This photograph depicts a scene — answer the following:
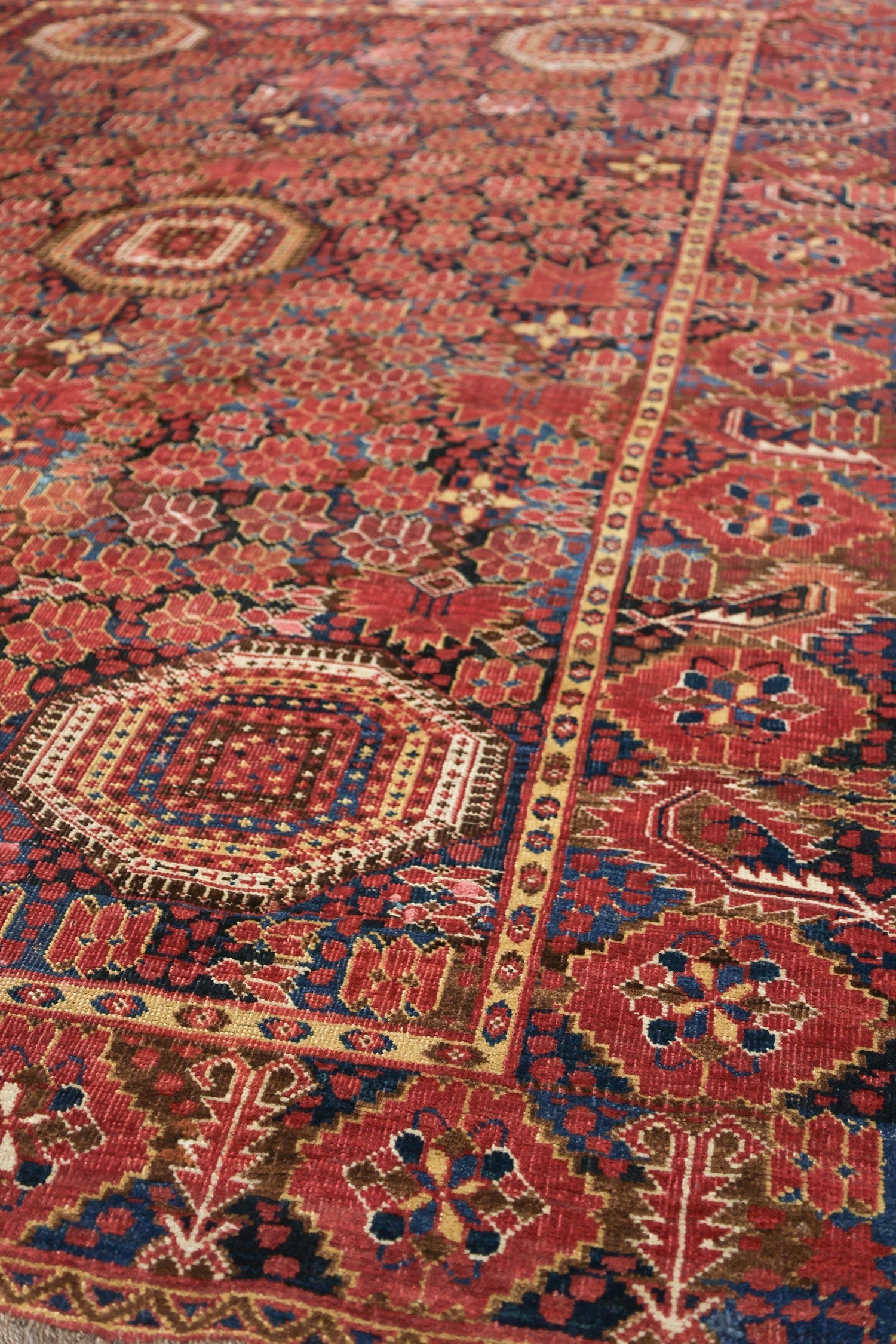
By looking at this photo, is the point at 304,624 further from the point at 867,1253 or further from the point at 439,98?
the point at 439,98

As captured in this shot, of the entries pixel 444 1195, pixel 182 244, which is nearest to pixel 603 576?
pixel 444 1195

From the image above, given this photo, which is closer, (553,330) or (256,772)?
(256,772)

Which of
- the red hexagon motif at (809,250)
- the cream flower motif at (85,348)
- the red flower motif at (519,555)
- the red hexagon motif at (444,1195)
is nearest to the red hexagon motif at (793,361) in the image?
the red hexagon motif at (809,250)

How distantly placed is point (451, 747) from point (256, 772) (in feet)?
1.51

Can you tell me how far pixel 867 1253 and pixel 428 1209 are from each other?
2.38 feet

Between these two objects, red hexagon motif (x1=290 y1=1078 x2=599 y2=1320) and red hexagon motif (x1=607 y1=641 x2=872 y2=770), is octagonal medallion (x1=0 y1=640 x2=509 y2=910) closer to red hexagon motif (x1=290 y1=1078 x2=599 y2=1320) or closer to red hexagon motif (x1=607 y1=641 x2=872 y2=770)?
red hexagon motif (x1=607 y1=641 x2=872 y2=770)

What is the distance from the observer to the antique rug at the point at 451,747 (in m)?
2.32

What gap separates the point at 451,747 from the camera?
3.22 m

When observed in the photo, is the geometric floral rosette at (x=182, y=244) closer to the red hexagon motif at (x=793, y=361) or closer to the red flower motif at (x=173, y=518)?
the red flower motif at (x=173, y=518)

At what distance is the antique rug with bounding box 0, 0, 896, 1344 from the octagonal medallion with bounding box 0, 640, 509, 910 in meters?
0.01

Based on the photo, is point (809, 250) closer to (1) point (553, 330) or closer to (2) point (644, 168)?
(2) point (644, 168)

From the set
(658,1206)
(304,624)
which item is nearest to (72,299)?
(304,624)

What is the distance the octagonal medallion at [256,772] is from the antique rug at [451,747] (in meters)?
0.01

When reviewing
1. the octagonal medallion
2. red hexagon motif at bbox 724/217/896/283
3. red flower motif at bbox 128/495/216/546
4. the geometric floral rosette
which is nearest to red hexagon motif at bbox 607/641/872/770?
the octagonal medallion
